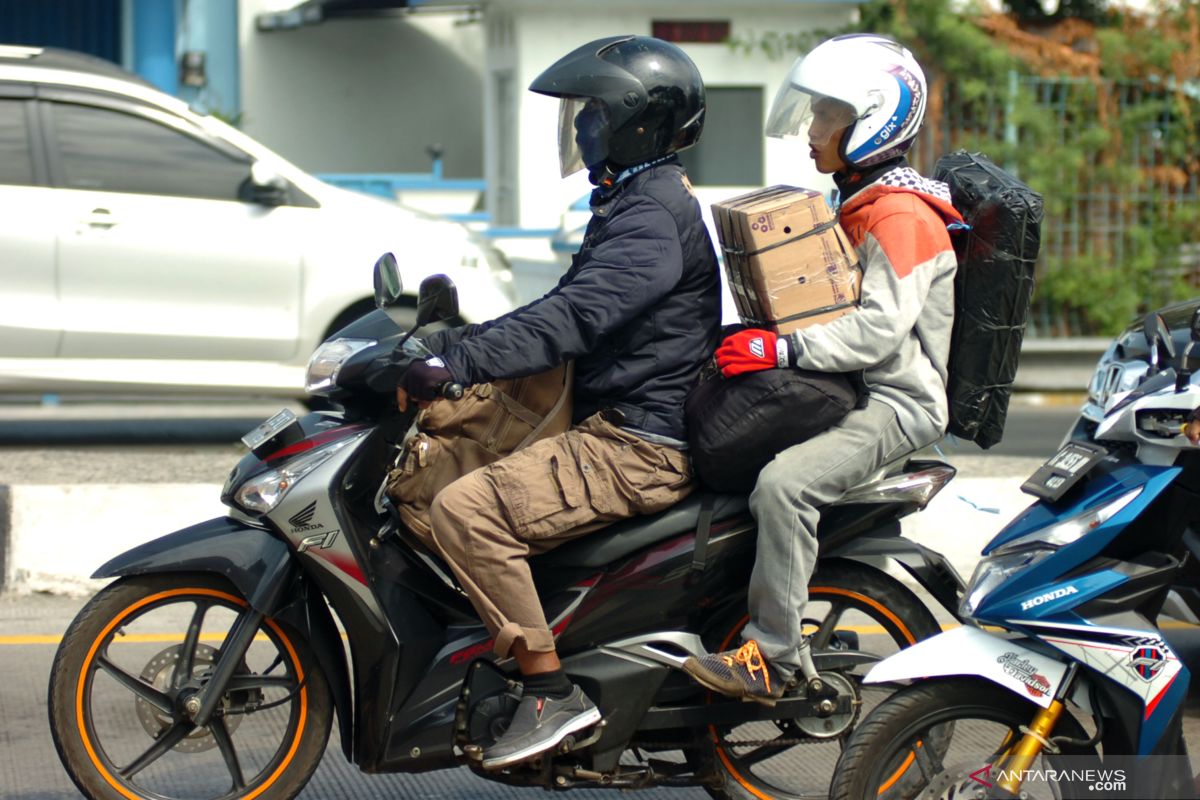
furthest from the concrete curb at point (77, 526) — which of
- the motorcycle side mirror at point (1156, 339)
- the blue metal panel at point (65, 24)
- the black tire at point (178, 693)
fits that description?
the blue metal panel at point (65, 24)

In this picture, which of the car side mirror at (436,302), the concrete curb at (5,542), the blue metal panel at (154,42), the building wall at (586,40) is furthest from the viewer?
the blue metal panel at (154,42)

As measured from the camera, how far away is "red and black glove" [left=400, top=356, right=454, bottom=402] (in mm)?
3498

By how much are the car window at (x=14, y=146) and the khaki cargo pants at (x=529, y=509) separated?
5.74m

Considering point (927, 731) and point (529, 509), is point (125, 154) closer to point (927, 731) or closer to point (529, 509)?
point (529, 509)

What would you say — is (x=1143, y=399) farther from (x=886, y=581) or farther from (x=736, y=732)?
(x=736, y=732)

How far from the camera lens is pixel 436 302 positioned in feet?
11.7

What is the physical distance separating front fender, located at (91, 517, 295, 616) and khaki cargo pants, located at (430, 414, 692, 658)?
384 millimetres

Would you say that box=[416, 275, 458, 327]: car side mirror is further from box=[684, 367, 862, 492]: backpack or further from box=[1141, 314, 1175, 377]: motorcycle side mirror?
box=[1141, 314, 1175, 377]: motorcycle side mirror

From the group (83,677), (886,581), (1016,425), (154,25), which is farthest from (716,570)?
(154,25)

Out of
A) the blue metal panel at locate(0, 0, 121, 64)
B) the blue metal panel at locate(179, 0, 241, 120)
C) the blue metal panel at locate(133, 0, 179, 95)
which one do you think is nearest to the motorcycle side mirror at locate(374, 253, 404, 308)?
the blue metal panel at locate(133, 0, 179, 95)

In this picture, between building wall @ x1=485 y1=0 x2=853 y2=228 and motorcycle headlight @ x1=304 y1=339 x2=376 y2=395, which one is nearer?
motorcycle headlight @ x1=304 y1=339 x2=376 y2=395

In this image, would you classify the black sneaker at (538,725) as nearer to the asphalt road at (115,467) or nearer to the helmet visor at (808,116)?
the asphalt road at (115,467)

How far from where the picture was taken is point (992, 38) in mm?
14977

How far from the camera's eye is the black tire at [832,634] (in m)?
3.88
